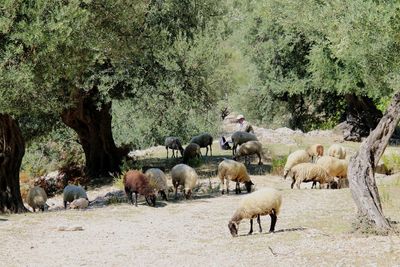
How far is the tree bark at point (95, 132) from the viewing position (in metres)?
27.4

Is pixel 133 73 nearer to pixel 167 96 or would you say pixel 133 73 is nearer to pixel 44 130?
pixel 167 96

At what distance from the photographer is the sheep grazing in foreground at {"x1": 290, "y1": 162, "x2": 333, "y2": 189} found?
21844mm

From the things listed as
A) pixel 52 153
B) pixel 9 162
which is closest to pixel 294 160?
pixel 9 162

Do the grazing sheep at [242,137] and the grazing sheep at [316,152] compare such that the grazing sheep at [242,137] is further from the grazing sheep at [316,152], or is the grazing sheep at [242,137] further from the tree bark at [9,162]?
the tree bark at [9,162]

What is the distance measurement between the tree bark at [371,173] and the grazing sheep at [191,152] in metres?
15.1

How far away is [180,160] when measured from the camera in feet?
99.3

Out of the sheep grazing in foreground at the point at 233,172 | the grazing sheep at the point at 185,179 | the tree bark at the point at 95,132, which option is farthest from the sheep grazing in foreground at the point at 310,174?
the tree bark at the point at 95,132

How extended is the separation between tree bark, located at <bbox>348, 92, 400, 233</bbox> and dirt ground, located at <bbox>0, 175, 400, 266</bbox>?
510mm

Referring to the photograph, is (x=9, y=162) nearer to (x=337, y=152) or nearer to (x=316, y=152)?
(x=316, y=152)

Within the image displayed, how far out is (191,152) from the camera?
94.0ft

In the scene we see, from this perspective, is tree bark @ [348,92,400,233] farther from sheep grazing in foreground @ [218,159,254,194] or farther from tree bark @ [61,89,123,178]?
tree bark @ [61,89,123,178]

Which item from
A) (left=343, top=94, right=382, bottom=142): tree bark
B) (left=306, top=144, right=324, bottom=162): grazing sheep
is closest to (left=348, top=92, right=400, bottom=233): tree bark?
(left=306, top=144, right=324, bottom=162): grazing sheep

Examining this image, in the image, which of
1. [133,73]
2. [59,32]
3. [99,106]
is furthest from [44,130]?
[59,32]

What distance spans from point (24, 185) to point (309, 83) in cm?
1869
